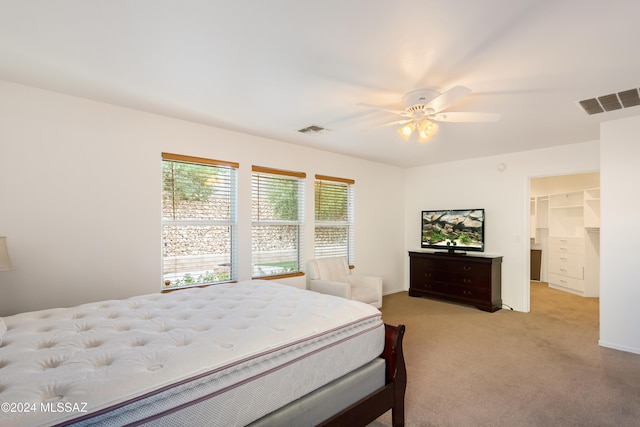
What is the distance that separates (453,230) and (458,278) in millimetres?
875

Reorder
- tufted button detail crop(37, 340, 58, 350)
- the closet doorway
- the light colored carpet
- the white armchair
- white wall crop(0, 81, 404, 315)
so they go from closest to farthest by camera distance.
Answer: tufted button detail crop(37, 340, 58, 350) < the light colored carpet < white wall crop(0, 81, 404, 315) < the white armchair < the closet doorway

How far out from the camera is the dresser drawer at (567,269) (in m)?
6.15

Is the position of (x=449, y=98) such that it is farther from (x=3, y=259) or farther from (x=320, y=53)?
(x=3, y=259)

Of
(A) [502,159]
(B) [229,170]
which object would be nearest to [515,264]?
(A) [502,159]

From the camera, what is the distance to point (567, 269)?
254 inches

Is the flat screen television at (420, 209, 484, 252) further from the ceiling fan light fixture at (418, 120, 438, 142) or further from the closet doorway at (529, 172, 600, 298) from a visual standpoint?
the ceiling fan light fixture at (418, 120, 438, 142)

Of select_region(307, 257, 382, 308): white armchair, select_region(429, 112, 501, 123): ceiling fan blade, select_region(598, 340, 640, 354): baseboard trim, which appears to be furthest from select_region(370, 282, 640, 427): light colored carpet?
select_region(429, 112, 501, 123): ceiling fan blade

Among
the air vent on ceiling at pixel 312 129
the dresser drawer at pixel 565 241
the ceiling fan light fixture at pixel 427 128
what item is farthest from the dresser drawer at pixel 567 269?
the air vent on ceiling at pixel 312 129

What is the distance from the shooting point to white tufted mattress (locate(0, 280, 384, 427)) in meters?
1.12

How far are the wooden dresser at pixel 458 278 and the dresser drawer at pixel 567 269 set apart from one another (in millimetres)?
2294

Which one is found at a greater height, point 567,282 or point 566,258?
point 566,258

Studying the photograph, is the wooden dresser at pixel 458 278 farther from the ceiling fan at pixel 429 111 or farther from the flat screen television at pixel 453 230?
the ceiling fan at pixel 429 111

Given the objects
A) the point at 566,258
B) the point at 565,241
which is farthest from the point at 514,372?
the point at 565,241

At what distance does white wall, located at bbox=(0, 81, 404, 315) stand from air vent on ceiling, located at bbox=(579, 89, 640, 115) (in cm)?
376
